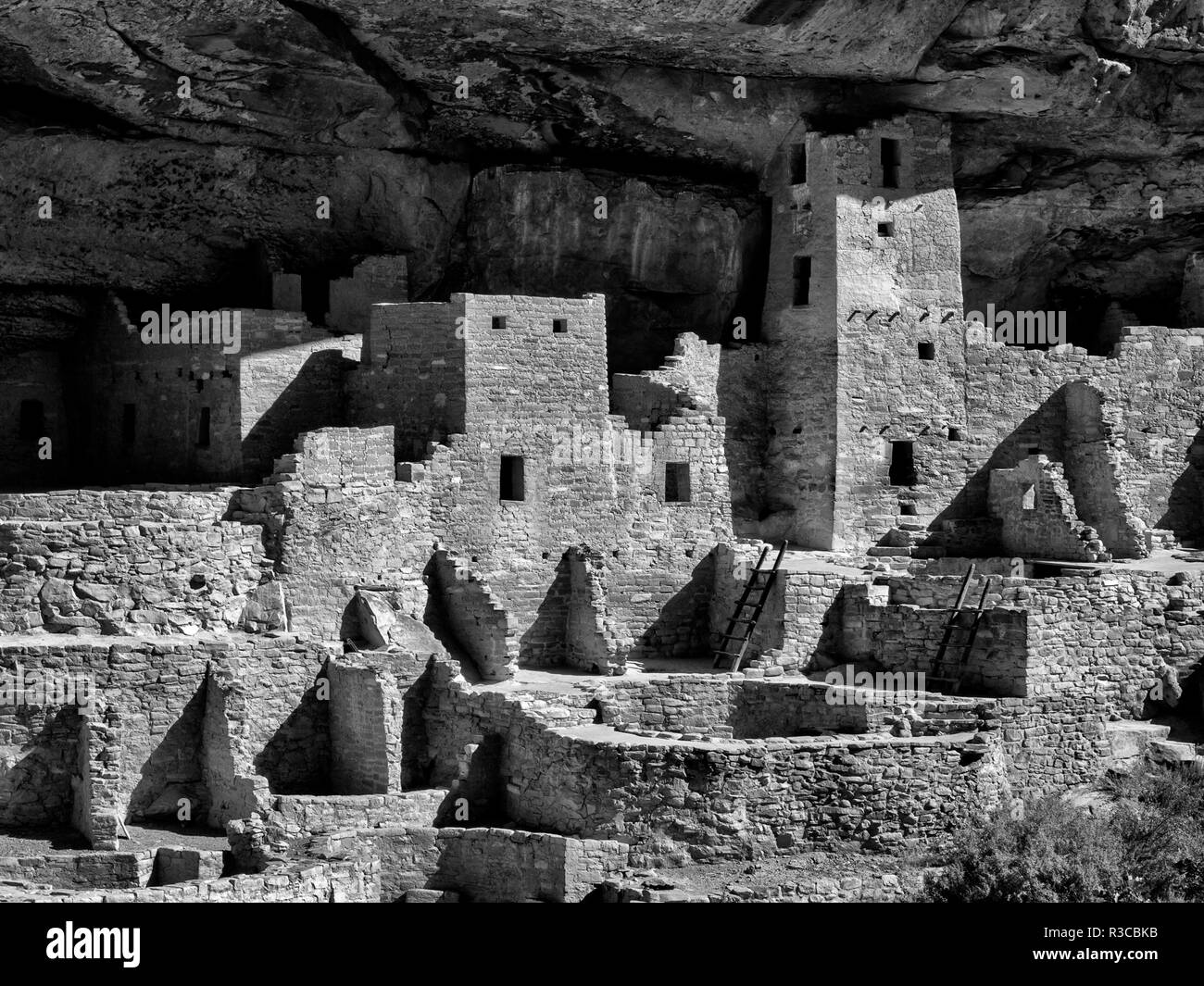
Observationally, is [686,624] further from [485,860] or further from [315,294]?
[485,860]

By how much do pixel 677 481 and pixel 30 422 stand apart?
1009cm

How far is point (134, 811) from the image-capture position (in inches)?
1297

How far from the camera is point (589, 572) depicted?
37969mm

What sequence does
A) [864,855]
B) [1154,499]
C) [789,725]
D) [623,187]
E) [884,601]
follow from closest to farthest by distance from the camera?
[864,855]
[789,725]
[884,601]
[623,187]
[1154,499]

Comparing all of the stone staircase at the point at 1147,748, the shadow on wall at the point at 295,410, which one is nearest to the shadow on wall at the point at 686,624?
the shadow on wall at the point at 295,410

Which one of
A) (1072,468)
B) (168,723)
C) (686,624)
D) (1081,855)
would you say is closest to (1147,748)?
(1081,855)

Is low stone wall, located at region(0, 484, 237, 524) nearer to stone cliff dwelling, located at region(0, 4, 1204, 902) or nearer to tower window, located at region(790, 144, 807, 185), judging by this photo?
stone cliff dwelling, located at region(0, 4, 1204, 902)

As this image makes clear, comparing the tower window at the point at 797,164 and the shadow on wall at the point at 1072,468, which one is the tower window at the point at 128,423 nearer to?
the tower window at the point at 797,164

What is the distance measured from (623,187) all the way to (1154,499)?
10562mm

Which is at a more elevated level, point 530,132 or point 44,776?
point 530,132

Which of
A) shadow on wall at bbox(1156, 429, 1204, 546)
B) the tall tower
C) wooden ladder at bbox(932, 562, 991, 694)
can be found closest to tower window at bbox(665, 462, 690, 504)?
the tall tower

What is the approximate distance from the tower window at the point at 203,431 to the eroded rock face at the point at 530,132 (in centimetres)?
253
